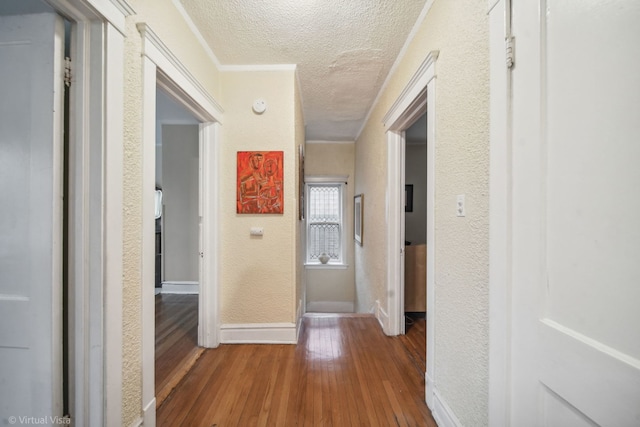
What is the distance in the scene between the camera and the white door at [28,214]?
3.18 feet

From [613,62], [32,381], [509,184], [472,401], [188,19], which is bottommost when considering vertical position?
[472,401]

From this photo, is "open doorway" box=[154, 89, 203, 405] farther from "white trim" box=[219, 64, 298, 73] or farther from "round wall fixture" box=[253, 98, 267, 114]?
"round wall fixture" box=[253, 98, 267, 114]

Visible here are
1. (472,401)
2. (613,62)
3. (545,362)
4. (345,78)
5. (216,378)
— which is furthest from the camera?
(345,78)

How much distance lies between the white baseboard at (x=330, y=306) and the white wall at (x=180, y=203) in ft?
7.04

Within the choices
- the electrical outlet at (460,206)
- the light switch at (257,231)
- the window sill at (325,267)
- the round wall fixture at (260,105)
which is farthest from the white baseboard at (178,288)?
the electrical outlet at (460,206)

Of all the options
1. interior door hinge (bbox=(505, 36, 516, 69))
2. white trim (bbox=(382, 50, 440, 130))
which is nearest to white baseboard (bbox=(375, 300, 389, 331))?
white trim (bbox=(382, 50, 440, 130))

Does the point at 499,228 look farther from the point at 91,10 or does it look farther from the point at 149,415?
the point at 149,415

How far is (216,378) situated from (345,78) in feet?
9.09

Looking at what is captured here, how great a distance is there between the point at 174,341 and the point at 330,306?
3012 mm

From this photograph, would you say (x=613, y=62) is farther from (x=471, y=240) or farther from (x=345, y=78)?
(x=345, y=78)

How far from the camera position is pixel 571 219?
689 millimetres

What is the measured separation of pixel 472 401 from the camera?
113 centimetres

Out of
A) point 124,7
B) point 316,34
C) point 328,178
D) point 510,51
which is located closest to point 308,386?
point 510,51

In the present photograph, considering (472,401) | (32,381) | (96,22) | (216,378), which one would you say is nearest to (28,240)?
(32,381)
